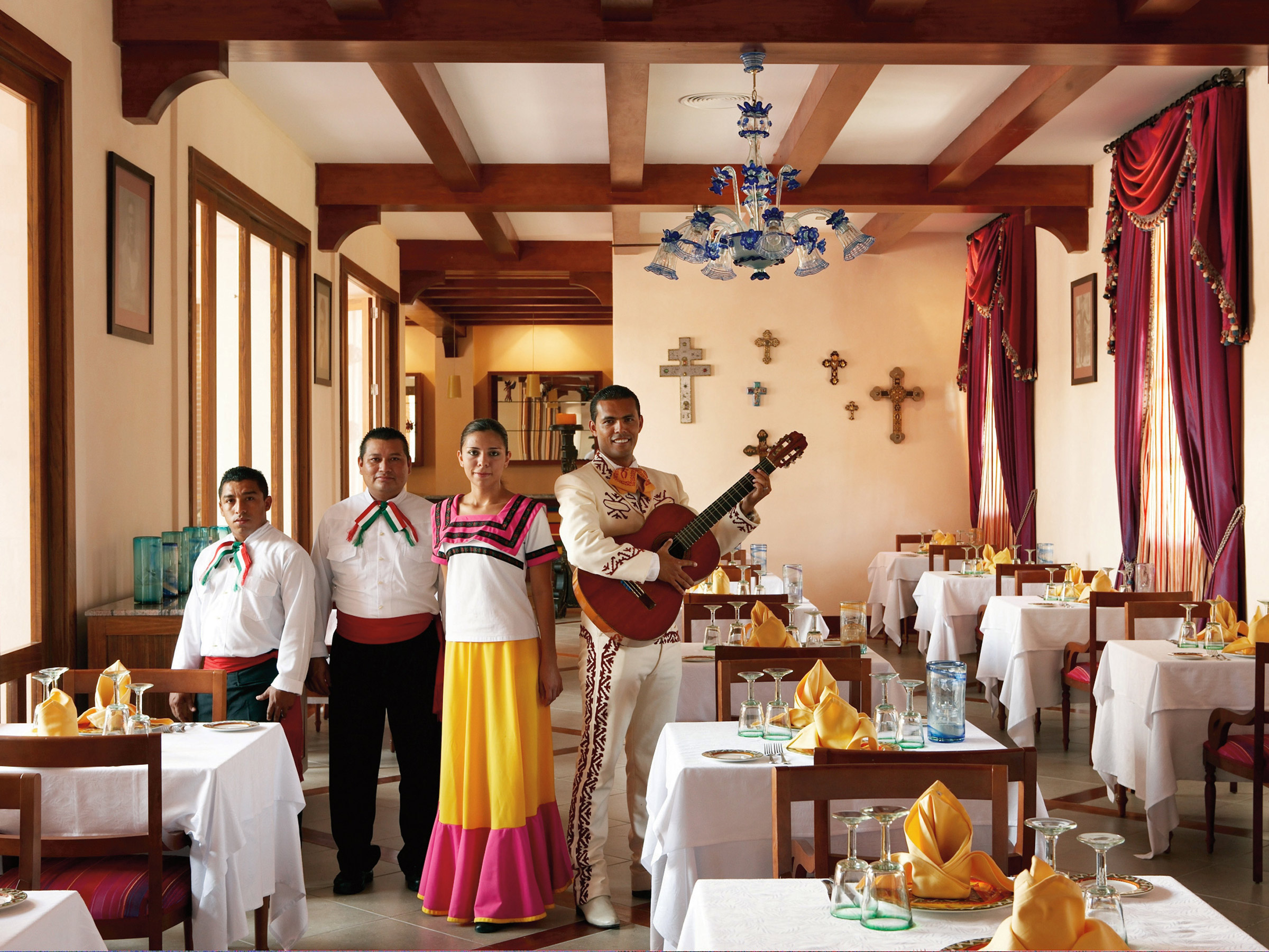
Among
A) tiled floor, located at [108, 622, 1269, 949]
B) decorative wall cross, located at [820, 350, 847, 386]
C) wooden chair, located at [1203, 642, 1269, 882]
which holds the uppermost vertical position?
decorative wall cross, located at [820, 350, 847, 386]

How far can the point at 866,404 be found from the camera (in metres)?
11.4

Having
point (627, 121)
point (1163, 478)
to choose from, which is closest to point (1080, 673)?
point (1163, 478)

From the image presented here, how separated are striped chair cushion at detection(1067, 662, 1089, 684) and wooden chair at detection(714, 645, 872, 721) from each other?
103 inches

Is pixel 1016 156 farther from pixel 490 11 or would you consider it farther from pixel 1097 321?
pixel 490 11

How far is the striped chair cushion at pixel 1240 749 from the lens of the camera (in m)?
4.45

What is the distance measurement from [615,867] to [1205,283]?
4.82m

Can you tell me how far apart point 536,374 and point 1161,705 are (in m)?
13.8

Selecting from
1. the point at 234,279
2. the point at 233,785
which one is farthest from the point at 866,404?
the point at 233,785

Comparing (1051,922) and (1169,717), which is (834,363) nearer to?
(1169,717)

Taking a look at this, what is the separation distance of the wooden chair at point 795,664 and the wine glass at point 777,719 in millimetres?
222

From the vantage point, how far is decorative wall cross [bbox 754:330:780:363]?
37.0ft

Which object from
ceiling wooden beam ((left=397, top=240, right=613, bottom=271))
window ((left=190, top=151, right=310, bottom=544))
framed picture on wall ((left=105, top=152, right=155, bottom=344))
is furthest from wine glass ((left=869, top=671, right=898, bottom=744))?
ceiling wooden beam ((left=397, top=240, right=613, bottom=271))

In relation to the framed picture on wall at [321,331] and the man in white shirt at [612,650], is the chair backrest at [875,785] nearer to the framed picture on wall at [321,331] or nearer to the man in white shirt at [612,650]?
the man in white shirt at [612,650]

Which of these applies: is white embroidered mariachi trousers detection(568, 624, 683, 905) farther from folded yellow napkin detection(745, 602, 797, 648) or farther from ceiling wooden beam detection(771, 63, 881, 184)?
ceiling wooden beam detection(771, 63, 881, 184)
